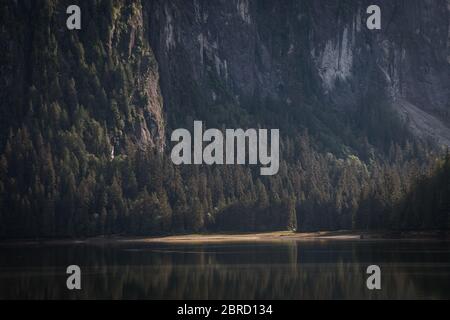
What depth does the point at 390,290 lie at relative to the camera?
300 feet

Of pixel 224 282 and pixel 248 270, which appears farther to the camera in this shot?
pixel 248 270

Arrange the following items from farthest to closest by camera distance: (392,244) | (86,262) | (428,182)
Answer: (428,182)
(392,244)
(86,262)

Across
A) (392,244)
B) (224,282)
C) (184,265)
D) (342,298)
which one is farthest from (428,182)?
(342,298)

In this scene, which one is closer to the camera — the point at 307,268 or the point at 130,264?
the point at 307,268

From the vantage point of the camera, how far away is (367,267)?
112m

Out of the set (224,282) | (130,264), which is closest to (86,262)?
(130,264)

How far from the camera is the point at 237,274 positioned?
110562 millimetres

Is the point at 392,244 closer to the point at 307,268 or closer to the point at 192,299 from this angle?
the point at 307,268

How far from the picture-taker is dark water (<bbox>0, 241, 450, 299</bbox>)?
91.3 meters

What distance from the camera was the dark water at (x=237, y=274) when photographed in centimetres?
9131

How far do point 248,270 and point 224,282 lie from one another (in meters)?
14.1

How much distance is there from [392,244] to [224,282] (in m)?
67.7
